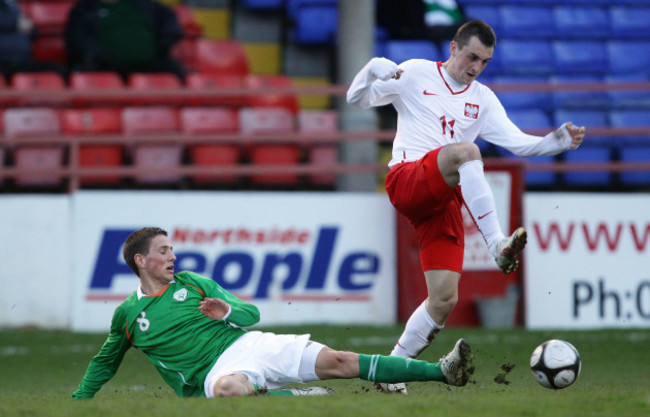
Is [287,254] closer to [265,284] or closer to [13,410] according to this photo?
[265,284]

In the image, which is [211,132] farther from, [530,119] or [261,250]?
[530,119]

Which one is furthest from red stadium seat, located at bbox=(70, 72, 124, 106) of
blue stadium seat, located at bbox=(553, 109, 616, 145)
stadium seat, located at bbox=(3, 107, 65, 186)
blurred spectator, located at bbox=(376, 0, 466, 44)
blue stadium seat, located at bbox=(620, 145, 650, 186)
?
blue stadium seat, located at bbox=(620, 145, 650, 186)

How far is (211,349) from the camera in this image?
5.84 meters

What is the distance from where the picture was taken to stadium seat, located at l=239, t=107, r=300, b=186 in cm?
1158

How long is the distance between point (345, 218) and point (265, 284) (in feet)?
3.42

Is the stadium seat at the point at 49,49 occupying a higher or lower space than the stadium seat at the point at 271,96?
higher

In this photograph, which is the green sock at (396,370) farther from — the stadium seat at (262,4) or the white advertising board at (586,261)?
the stadium seat at (262,4)

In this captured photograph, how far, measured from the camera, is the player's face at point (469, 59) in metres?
6.29

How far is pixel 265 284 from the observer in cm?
1076

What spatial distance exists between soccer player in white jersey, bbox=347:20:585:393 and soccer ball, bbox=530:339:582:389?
704 millimetres

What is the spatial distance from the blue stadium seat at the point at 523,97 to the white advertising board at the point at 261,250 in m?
3.15

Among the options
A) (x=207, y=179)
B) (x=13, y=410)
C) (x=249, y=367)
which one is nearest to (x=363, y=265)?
(x=207, y=179)

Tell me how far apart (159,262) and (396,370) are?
1.41 metres

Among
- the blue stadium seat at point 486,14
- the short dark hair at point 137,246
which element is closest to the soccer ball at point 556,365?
the short dark hair at point 137,246
